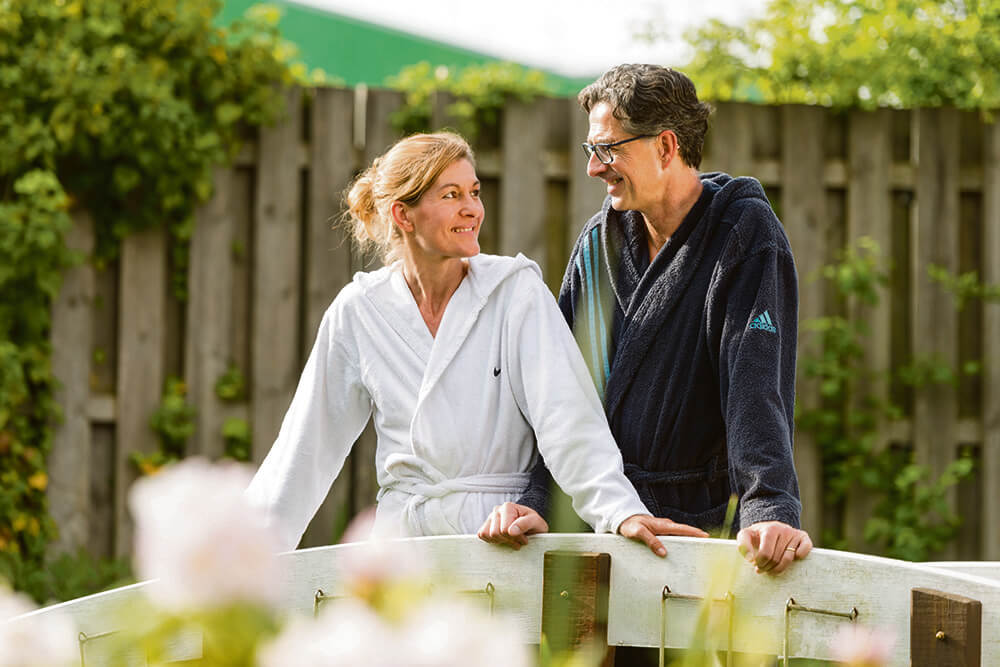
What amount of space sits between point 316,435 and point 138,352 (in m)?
1.99

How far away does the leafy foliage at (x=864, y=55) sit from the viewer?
4352 mm

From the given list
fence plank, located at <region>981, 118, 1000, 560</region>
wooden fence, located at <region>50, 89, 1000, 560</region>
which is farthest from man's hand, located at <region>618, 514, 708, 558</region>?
Result: fence plank, located at <region>981, 118, 1000, 560</region>

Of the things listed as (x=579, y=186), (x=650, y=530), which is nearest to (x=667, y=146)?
(x=650, y=530)

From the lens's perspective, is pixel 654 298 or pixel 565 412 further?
pixel 654 298

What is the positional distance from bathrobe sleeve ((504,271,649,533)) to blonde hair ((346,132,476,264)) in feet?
0.88

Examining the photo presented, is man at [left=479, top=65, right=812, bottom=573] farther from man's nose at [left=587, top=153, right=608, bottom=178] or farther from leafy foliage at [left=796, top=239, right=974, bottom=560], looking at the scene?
leafy foliage at [left=796, top=239, right=974, bottom=560]

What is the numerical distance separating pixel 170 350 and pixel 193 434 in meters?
0.30

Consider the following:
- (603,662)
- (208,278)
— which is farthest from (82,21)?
(603,662)

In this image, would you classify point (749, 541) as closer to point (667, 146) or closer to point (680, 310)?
point (680, 310)

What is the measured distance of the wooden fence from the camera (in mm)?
3844

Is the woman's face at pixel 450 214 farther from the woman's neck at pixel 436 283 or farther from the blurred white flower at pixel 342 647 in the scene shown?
the blurred white flower at pixel 342 647

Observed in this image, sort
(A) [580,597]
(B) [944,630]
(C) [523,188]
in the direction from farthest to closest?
(C) [523,188], (A) [580,597], (B) [944,630]

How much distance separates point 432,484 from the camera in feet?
6.64

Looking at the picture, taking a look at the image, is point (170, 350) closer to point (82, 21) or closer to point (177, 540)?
point (82, 21)
